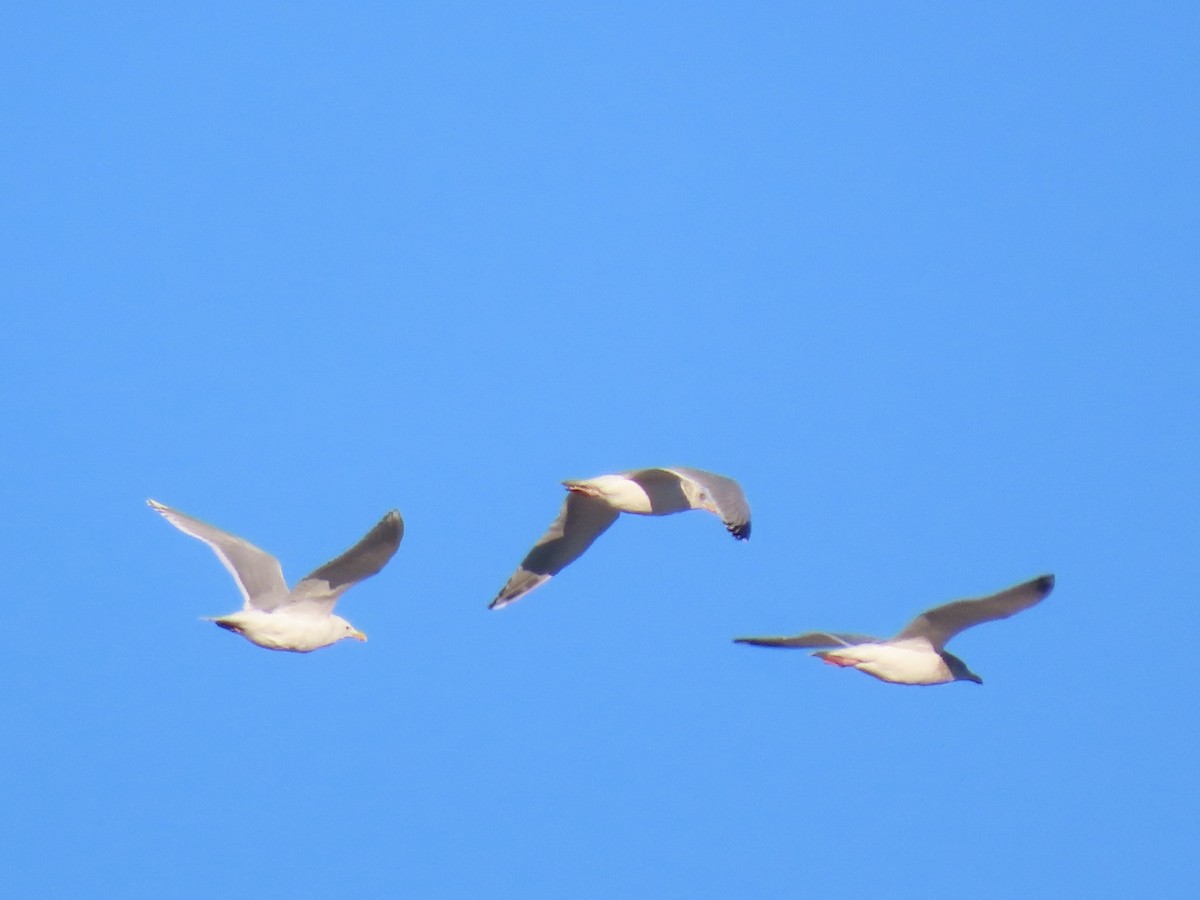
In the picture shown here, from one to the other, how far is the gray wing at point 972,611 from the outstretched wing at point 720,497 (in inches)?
52.5

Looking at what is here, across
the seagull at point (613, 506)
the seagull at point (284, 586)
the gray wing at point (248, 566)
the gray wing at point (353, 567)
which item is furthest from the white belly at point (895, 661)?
the gray wing at point (248, 566)

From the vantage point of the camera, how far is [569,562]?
1392 cm

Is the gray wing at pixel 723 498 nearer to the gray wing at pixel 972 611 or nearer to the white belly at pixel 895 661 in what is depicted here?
the white belly at pixel 895 661

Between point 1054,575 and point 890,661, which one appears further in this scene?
point 890,661

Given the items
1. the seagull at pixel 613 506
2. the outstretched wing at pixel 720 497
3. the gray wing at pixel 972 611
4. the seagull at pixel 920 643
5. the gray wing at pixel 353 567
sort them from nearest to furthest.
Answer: the gray wing at pixel 972 611 → the seagull at pixel 920 643 → the outstretched wing at pixel 720 497 → the gray wing at pixel 353 567 → the seagull at pixel 613 506

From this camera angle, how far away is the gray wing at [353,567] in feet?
38.5

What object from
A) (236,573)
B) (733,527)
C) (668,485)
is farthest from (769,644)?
(236,573)

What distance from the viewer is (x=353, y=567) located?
12.2m

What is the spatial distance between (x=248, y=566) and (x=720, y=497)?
3.40 metres

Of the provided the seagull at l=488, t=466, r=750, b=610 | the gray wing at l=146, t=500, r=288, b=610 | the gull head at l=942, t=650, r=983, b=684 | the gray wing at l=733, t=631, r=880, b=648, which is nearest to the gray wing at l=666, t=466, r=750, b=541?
the seagull at l=488, t=466, r=750, b=610

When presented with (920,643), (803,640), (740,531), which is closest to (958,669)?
(920,643)

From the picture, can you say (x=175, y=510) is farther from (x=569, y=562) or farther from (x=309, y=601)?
Answer: (x=569, y=562)

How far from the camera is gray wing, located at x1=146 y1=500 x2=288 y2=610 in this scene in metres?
12.5

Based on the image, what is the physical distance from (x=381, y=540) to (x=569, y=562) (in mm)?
2431
